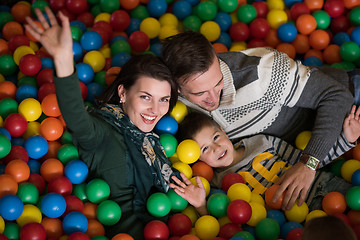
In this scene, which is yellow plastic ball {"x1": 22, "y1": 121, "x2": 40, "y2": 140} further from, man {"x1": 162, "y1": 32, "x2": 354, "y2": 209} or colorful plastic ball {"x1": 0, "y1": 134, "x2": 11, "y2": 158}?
man {"x1": 162, "y1": 32, "x2": 354, "y2": 209}

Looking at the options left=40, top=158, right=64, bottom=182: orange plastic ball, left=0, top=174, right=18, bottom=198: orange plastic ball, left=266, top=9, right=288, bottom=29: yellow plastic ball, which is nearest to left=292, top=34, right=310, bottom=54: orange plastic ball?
left=266, top=9, right=288, bottom=29: yellow plastic ball

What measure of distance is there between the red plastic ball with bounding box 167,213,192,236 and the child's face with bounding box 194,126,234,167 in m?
0.40

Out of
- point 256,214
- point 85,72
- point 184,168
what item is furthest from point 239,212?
point 85,72

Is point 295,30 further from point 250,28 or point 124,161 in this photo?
point 124,161

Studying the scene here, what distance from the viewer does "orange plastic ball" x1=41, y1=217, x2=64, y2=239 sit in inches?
62.4

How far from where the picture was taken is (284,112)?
2.16 m

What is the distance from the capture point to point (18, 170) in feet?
5.42

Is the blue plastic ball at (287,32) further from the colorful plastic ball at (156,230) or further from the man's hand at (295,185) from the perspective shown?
the colorful plastic ball at (156,230)

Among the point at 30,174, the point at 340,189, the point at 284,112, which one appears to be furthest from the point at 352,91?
the point at 30,174

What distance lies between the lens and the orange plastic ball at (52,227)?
62.4 inches

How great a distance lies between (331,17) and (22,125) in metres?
2.08

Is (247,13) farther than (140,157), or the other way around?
(247,13)

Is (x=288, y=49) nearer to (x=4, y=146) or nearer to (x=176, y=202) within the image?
(x=176, y=202)

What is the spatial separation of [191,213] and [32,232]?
2.20 ft
